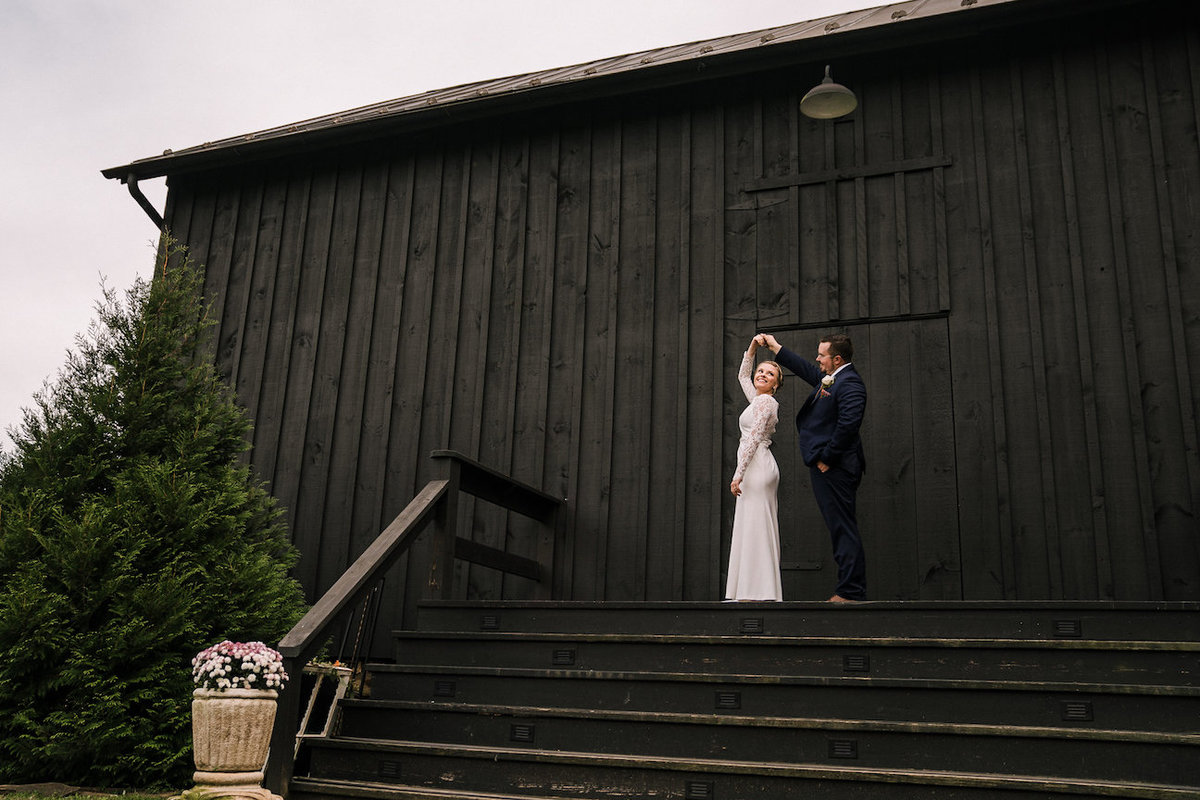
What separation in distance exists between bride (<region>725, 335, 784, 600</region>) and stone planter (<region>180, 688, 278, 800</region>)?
2.77 metres

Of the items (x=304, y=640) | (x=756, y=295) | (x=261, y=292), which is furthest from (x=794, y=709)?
(x=261, y=292)

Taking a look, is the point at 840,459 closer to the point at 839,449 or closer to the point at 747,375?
the point at 839,449

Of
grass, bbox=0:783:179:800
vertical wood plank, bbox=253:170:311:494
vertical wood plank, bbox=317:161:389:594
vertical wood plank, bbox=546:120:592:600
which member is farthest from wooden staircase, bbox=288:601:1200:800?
vertical wood plank, bbox=253:170:311:494

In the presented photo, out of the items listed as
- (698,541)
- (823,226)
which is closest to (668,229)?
(823,226)

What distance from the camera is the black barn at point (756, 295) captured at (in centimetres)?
676

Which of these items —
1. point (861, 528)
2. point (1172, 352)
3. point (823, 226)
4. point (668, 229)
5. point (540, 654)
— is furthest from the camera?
point (668, 229)

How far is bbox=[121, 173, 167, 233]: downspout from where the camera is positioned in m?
10.2

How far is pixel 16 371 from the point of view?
36.2 meters

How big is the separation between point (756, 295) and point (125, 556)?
4608mm

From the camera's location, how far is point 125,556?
616 centimetres

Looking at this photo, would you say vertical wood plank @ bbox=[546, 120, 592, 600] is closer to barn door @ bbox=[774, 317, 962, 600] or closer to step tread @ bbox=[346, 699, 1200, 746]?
barn door @ bbox=[774, 317, 962, 600]

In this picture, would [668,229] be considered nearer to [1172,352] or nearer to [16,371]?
[1172,352]

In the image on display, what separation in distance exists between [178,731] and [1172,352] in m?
6.37

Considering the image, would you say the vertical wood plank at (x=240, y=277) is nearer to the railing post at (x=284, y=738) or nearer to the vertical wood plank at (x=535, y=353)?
the vertical wood plank at (x=535, y=353)
